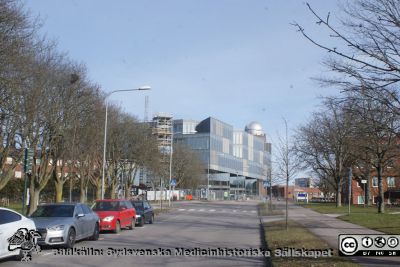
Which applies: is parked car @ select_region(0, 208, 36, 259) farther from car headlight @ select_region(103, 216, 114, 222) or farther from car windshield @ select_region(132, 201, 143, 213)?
car windshield @ select_region(132, 201, 143, 213)

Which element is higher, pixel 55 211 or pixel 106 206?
pixel 55 211

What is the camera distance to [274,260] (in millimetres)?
12703

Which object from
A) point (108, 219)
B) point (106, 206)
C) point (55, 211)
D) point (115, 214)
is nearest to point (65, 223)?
point (55, 211)

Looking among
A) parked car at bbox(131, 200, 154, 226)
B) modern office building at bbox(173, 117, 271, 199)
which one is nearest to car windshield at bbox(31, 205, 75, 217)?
parked car at bbox(131, 200, 154, 226)

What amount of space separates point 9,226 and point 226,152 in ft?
364

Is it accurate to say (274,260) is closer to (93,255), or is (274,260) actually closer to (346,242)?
(346,242)

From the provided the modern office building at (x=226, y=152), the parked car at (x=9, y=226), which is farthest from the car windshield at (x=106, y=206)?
the modern office building at (x=226, y=152)

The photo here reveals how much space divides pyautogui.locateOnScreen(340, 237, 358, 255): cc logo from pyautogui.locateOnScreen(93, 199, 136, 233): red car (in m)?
12.9

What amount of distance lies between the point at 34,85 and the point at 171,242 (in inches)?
463

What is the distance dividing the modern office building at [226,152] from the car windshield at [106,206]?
80.9m

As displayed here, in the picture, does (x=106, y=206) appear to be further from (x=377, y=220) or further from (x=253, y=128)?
(x=253, y=128)

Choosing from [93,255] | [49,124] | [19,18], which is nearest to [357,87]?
[93,255]

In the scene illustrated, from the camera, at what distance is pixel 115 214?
22062 millimetres

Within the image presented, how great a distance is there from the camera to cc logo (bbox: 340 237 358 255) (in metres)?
10.5
